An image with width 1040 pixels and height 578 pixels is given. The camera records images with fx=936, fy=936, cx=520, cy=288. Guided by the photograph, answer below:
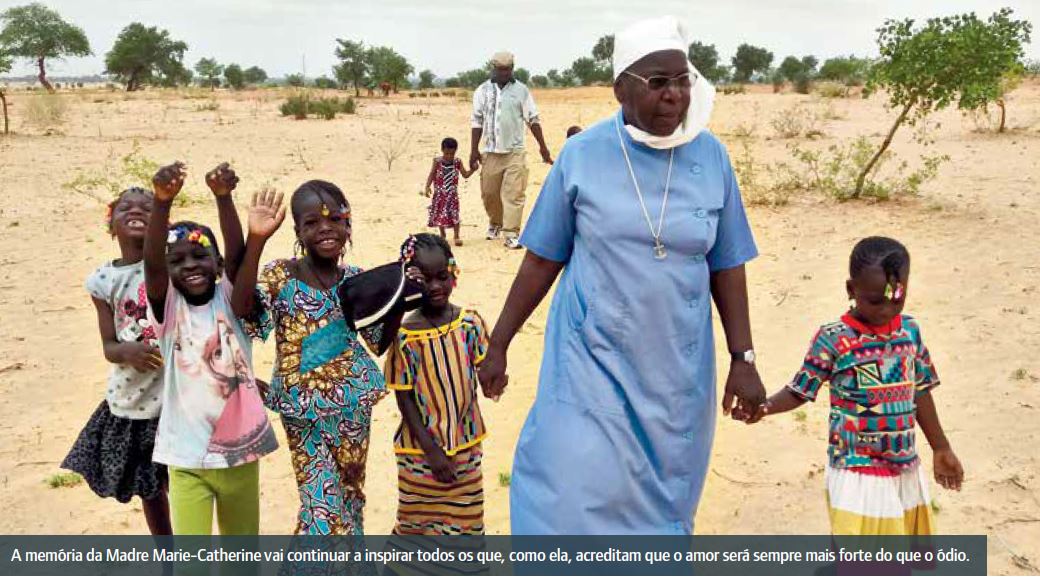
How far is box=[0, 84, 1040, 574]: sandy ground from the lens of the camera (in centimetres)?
399

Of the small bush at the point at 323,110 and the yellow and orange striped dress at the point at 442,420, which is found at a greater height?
the small bush at the point at 323,110

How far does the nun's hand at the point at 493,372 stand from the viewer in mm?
2932

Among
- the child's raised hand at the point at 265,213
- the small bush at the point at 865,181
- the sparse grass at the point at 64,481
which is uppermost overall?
the child's raised hand at the point at 265,213

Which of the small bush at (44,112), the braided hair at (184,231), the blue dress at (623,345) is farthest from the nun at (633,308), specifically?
the small bush at (44,112)

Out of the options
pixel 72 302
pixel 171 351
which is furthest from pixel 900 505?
pixel 72 302

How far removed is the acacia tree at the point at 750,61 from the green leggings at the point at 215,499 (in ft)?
187

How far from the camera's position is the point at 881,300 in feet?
9.15

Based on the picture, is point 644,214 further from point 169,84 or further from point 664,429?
point 169,84

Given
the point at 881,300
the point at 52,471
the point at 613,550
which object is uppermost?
the point at 881,300

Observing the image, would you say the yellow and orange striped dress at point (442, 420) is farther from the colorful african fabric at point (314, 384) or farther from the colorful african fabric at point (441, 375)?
the colorful african fabric at point (314, 384)

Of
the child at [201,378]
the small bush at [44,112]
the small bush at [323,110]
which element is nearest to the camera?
the child at [201,378]

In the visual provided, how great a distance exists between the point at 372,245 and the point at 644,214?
6.66 m

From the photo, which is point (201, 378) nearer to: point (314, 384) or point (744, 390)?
point (314, 384)

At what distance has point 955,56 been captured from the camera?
8.95 metres
